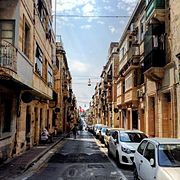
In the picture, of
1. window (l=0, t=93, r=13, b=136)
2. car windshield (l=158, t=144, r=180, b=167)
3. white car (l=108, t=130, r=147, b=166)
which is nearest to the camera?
car windshield (l=158, t=144, r=180, b=167)

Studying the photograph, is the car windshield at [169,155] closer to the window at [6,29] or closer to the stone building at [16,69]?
the stone building at [16,69]

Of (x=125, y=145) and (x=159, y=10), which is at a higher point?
(x=159, y=10)

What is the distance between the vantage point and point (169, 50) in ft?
60.0

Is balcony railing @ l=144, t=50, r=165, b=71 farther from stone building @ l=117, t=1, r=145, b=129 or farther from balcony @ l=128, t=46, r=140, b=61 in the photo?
balcony @ l=128, t=46, r=140, b=61

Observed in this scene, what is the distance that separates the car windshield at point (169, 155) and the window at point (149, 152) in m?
0.21

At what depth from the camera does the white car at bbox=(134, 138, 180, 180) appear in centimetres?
724

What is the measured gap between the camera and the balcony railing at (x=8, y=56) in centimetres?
1177

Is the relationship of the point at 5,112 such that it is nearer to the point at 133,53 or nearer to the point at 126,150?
the point at 126,150

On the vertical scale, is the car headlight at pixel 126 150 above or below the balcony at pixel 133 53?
below

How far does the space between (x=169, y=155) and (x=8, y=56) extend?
22.1 feet

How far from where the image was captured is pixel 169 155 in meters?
8.27

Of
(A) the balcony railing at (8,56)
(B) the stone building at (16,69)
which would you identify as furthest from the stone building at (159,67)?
(A) the balcony railing at (8,56)

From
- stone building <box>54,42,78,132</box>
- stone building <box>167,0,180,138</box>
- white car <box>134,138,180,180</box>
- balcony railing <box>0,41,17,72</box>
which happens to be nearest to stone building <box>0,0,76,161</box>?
balcony railing <box>0,41,17,72</box>

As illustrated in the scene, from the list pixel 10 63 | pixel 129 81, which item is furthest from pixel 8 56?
pixel 129 81
